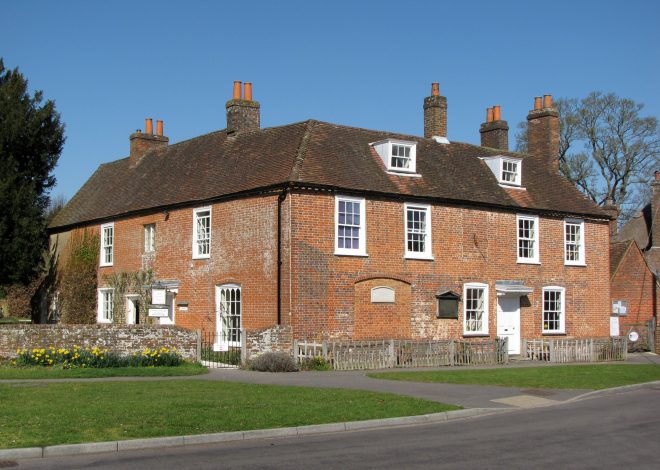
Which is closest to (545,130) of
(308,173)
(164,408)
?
(308,173)

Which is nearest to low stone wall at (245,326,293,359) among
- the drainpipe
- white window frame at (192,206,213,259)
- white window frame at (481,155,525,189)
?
the drainpipe

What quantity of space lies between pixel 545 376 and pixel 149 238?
57.3 ft

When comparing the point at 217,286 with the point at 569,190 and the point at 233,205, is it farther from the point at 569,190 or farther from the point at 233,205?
the point at 569,190

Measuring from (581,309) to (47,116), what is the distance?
76.6ft

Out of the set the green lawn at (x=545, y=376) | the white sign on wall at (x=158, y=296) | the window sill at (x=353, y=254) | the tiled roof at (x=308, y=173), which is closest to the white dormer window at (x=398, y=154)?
the tiled roof at (x=308, y=173)

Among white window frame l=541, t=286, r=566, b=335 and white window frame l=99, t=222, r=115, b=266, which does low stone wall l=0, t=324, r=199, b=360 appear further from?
white window frame l=541, t=286, r=566, b=335

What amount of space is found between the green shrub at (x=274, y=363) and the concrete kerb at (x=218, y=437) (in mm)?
8686

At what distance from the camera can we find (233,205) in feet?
95.9

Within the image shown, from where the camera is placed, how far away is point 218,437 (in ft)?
41.6

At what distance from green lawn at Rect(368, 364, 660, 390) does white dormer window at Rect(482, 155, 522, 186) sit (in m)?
10.0

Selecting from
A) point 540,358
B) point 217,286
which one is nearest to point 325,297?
point 217,286

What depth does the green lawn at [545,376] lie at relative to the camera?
68.9ft

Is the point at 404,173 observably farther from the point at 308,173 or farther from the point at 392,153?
the point at 308,173

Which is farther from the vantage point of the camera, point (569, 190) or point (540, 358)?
point (569, 190)
